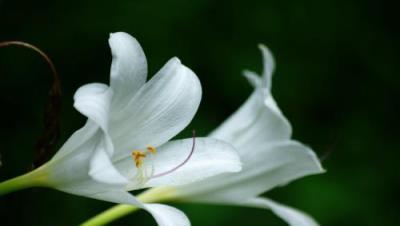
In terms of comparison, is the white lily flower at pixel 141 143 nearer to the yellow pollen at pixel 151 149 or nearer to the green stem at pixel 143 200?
the yellow pollen at pixel 151 149

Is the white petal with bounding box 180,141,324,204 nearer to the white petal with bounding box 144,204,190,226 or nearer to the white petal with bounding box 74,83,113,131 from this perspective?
the white petal with bounding box 144,204,190,226

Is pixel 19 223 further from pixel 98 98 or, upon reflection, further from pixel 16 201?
pixel 98 98

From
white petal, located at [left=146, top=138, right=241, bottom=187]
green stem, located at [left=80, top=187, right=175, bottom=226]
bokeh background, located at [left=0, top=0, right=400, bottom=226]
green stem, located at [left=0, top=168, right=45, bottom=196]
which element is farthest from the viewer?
bokeh background, located at [left=0, top=0, right=400, bottom=226]

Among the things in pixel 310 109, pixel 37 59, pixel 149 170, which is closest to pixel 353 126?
pixel 310 109

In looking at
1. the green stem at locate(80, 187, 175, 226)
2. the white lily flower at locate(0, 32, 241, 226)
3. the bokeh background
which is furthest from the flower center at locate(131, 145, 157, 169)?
the bokeh background

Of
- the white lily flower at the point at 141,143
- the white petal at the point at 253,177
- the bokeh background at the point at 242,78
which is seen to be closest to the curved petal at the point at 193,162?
the white lily flower at the point at 141,143

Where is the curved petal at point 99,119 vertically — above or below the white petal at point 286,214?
above

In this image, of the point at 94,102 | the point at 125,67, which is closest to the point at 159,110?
the point at 125,67

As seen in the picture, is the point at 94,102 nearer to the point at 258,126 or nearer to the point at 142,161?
the point at 142,161
